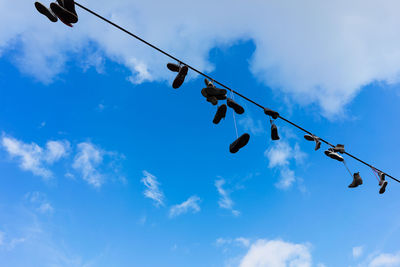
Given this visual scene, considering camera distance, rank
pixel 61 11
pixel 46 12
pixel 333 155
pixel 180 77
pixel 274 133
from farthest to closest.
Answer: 1. pixel 333 155
2. pixel 274 133
3. pixel 180 77
4. pixel 46 12
5. pixel 61 11

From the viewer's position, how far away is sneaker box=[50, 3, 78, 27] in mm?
2832

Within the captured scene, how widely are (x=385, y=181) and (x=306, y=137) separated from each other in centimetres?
197

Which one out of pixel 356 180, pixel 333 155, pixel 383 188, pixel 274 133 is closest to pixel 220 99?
pixel 274 133

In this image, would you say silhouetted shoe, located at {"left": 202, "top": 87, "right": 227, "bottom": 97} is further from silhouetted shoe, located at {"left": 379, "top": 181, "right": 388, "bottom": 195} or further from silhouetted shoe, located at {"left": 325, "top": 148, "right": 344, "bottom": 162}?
silhouetted shoe, located at {"left": 379, "top": 181, "right": 388, "bottom": 195}

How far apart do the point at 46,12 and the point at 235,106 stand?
110 inches

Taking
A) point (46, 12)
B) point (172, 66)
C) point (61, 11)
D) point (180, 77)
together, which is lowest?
point (61, 11)

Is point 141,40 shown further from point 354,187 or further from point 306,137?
point 354,187

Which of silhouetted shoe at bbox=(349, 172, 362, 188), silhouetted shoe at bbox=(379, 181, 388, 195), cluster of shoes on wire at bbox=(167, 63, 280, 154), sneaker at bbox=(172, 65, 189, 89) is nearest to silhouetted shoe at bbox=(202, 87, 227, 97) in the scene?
cluster of shoes on wire at bbox=(167, 63, 280, 154)

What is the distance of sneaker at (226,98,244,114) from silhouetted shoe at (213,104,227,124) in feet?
0.35

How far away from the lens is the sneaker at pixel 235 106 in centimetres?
399

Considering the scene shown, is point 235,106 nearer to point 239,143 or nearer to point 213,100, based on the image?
point 213,100

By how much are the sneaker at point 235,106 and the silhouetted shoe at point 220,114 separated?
107mm

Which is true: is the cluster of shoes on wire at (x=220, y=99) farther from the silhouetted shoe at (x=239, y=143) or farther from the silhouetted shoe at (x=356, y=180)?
the silhouetted shoe at (x=356, y=180)

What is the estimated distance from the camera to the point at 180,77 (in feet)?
12.5
